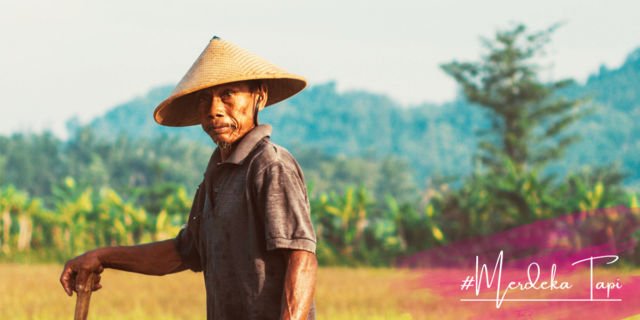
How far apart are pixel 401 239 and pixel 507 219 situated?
1.40 m

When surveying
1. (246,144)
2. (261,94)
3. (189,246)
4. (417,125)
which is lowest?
(189,246)

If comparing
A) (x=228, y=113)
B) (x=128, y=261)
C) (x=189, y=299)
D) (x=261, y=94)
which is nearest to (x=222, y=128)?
(x=228, y=113)

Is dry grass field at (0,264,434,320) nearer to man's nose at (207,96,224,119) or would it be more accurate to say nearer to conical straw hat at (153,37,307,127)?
conical straw hat at (153,37,307,127)

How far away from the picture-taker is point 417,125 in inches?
3637

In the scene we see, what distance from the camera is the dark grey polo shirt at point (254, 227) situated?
76.0 inches

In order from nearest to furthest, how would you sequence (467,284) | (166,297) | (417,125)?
(166,297) → (467,284) → (417,125)

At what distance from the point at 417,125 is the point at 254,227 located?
90.9 meters

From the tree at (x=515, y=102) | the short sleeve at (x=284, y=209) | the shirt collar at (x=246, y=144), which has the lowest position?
the short sleeve at (x=284, y=209)

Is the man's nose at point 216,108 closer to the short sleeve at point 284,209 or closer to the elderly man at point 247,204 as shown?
the elderly man at point 247,204

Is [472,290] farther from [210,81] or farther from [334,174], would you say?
[334,174]

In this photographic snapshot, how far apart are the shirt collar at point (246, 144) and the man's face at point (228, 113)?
0.09ft

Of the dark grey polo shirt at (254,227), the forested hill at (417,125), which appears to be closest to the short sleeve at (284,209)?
the dark grey polo shirt at (254,227)

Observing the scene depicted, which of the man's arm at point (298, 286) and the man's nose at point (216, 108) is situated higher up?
the man's nose at point (216, 108)

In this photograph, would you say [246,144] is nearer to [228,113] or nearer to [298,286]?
[228,113]
